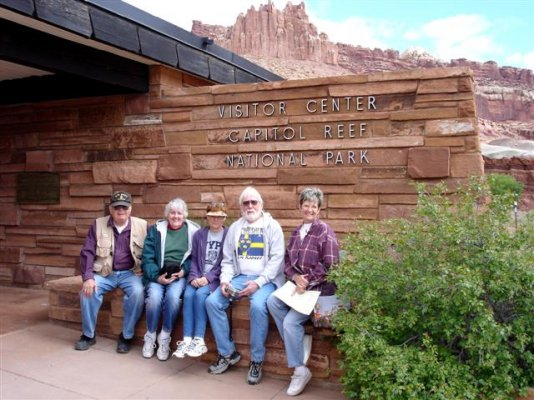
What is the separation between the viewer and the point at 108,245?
4.13 meters

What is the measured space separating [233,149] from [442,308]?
2834 millimetres

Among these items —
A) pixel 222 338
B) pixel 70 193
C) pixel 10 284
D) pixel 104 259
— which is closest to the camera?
pixel 222 338

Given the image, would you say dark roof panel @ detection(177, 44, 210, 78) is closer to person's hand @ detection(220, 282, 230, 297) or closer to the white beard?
the white beard

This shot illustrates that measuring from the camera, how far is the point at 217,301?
11.7ft

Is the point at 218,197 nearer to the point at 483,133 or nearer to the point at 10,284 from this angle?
the point at 10,284

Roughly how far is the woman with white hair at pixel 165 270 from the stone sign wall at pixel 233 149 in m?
1.06

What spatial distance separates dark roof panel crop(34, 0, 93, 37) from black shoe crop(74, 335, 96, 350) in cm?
252

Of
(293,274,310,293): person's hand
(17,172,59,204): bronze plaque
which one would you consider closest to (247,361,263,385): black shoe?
(293,274,310,293): person's hand

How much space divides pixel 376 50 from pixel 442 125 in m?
82.0

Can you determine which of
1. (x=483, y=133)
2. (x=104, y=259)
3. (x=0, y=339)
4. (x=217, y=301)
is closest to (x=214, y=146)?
(x=104, y=259)

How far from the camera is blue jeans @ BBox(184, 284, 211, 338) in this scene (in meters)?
3.65

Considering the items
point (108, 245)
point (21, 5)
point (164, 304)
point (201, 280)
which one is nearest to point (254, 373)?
point (201, 280)

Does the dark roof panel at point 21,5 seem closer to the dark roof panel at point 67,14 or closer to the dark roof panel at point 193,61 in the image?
the dark roof panel at point 67,14

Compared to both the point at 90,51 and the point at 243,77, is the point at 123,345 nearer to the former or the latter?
the point at 90,51
